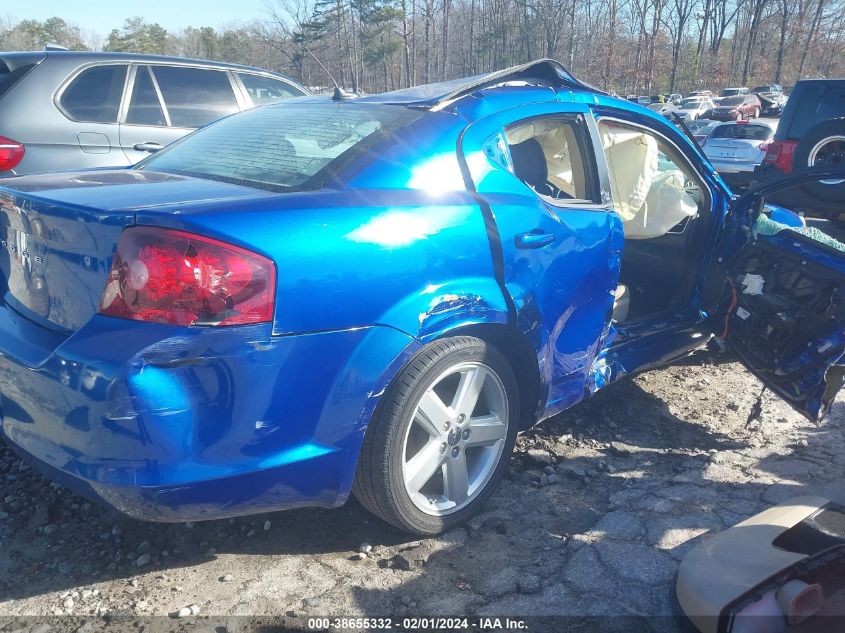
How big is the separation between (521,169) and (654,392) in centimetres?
170

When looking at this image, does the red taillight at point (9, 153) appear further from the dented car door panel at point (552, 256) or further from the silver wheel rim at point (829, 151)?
the silver wheel rim at point (829, 151)

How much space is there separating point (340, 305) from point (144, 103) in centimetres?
480

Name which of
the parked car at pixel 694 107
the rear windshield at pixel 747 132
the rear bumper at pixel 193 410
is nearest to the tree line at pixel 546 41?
the parked car at pixel 694 107

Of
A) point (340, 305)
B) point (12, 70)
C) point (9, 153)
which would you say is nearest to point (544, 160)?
point (340, 305)

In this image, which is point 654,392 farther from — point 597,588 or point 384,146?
point 384,146

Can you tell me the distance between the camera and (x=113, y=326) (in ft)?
6.22

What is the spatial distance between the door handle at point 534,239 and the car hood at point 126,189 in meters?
0.94

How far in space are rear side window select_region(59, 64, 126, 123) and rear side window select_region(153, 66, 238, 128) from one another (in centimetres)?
41

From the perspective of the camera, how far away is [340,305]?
205 cm

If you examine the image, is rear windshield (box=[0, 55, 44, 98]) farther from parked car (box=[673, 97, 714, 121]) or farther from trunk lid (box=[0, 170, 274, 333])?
parked car (box=[673, 97, 714, 121])

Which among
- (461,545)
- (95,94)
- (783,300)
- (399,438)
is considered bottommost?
(461,545)

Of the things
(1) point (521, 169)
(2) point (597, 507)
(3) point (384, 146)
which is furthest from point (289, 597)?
(1) point (521, 169)

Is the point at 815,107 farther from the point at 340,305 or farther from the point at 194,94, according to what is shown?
the point at 340,305

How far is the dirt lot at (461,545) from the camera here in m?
2.19
